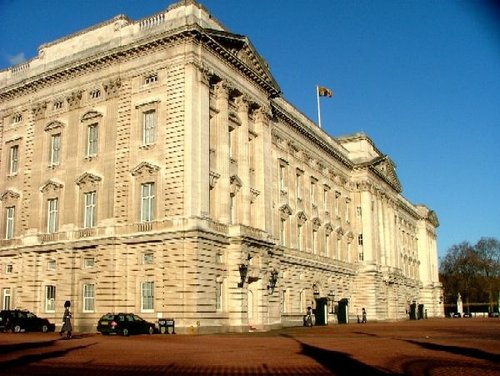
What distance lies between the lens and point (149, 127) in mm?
44281

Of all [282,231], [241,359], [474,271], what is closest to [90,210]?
[282,231]

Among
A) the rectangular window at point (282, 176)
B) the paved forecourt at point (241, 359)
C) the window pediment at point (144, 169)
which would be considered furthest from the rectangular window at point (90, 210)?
the rectangular window at point (282, 176)

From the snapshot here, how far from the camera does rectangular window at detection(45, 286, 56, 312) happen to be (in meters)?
45.5

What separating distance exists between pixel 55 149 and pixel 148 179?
11366 millimetres

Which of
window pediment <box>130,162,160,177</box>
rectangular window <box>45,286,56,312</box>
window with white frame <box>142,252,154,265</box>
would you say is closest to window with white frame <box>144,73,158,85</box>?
window pediment <box>130,162,160,177</box>

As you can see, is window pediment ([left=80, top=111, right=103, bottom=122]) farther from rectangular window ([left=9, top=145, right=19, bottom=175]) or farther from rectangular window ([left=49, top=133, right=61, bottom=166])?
rectangular window ([left=9, top=145, right=19, bottom=175])

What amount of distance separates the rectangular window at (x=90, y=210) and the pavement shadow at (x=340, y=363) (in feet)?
79.2

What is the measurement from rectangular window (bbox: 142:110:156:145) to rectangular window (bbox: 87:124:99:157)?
4751 mm

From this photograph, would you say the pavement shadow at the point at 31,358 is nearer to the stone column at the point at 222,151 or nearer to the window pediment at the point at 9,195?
the stone column at the point at 222,151

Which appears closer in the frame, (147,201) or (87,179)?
(147,201)

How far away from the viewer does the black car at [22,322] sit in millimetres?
40156

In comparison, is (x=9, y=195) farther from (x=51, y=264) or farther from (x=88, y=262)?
(x=88, y=262)

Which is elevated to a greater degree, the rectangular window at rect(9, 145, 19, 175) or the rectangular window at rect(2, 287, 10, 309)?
the rectangular window at rect(9, 145, 19, 175)

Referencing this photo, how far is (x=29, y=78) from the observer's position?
50406mm
